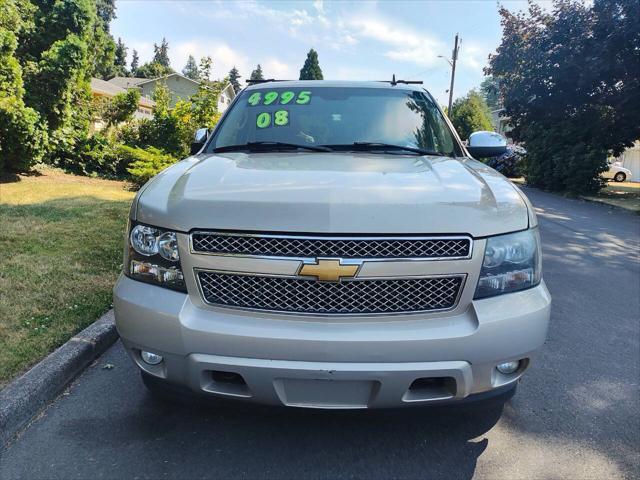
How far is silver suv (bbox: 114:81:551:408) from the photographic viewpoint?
1980 millimetres

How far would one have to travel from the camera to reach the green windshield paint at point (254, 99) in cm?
379

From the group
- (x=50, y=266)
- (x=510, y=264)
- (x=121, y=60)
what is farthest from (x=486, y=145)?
(x=121, y=60)

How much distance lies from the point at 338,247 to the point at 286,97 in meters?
2.09

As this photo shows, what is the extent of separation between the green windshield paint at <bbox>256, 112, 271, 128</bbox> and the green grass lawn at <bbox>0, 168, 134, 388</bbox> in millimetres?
1840

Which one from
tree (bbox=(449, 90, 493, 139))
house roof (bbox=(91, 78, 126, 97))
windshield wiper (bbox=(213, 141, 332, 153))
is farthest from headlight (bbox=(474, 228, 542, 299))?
tree (bbox=(449, 90, 493, 139))

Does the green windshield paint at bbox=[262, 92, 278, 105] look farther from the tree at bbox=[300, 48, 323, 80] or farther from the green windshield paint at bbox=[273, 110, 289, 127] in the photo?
the tree at bbox=[300, 48, 323, 80]

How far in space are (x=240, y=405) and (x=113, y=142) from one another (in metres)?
13.1

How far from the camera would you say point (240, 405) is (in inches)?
84.9

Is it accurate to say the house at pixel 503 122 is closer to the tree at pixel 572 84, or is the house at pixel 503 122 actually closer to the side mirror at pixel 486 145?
the tree at pixel 572 84

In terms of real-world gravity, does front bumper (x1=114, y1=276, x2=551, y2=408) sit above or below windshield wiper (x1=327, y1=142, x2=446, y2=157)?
below

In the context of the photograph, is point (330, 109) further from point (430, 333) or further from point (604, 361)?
point (604, 361)

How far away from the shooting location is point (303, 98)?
3.74 metres

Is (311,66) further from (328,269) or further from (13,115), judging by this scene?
(328,269)

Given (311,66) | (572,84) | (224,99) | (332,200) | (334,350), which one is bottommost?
(334,350)
